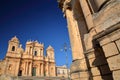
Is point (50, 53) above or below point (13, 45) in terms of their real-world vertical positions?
below

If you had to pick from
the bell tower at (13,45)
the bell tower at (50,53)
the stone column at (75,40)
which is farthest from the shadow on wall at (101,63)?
the bell tower at (50,53)

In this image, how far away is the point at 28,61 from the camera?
120 feet

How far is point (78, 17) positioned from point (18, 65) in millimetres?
32177

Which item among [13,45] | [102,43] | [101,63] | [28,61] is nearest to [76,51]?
[101,63]

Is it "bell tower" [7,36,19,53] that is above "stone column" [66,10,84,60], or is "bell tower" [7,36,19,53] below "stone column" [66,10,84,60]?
above

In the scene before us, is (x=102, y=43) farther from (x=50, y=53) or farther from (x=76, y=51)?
(x=50, y=53)

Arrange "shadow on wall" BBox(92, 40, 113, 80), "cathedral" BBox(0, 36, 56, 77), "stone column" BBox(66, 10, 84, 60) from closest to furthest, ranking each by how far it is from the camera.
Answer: "shadow on wall" BBox(92, 40, 113, 80), "stone column" BBox(66, 10, 84, 60), "cathedral" BBox(0, 36, 56, 77)

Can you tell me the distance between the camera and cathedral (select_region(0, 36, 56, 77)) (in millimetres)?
32906

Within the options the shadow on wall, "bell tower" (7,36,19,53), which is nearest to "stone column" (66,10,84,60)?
the shadow on wall

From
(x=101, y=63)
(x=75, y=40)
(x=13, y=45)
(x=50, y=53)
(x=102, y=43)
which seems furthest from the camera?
(x=50, y=53)

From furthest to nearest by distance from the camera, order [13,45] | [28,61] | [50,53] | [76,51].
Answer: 1. [50,53]
2. [13,45]
3. [28,61]
4. [76,51]

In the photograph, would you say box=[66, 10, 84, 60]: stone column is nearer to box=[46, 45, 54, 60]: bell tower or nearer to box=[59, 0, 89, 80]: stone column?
box=[59, 0, 89, 80]: stone column

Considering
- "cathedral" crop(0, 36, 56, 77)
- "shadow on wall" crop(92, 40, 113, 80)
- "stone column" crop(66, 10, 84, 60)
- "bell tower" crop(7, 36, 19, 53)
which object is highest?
"bell tower" crop(7, 36, 19, 53)

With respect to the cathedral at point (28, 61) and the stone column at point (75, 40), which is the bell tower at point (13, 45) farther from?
the stone column at point (75, 40)
